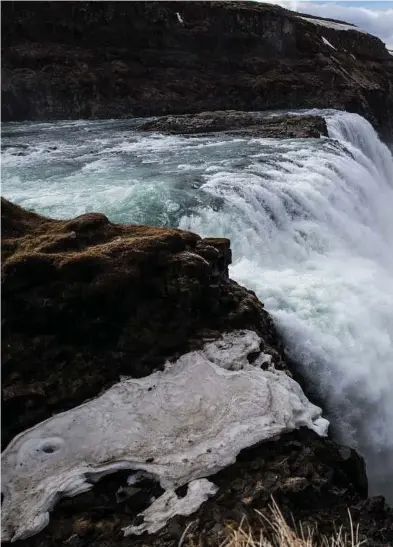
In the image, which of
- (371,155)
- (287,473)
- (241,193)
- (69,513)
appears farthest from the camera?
(371,155)

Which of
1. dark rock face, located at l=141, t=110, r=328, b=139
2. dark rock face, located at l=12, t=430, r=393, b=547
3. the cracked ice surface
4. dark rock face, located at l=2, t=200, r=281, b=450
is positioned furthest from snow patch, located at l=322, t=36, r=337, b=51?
dark rock face, located at l=12, t=430, r=393, b=547

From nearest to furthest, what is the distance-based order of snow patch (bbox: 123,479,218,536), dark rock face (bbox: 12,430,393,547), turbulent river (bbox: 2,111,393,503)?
dark rock face (bbox: 12,430,393,547) → snow patch (bbox: 123,479,218,536) → turbulent river (bbox: 2,111,393,503)

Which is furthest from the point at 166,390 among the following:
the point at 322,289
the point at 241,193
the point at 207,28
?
the point at 207,28

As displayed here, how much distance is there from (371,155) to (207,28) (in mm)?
20474

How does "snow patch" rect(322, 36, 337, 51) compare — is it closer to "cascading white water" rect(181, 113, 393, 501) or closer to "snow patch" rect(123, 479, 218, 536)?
"cascading white water" rect(181, 113, 393, 501)

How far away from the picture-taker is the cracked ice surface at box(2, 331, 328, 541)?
4949mm

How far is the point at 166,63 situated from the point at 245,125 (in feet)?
55.3

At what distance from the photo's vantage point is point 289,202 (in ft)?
46.1

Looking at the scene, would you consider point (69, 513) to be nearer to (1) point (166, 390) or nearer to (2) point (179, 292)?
(1) point (166, 390)

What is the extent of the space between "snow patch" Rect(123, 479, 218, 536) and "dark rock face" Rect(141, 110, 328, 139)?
64.3 ft

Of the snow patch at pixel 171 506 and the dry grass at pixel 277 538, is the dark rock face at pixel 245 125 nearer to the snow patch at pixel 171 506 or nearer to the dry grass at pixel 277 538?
the snow patch at pixel 171 506

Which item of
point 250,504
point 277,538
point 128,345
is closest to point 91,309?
point 128,345

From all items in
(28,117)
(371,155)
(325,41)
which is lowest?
(28,117)

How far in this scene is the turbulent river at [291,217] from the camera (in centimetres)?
859
